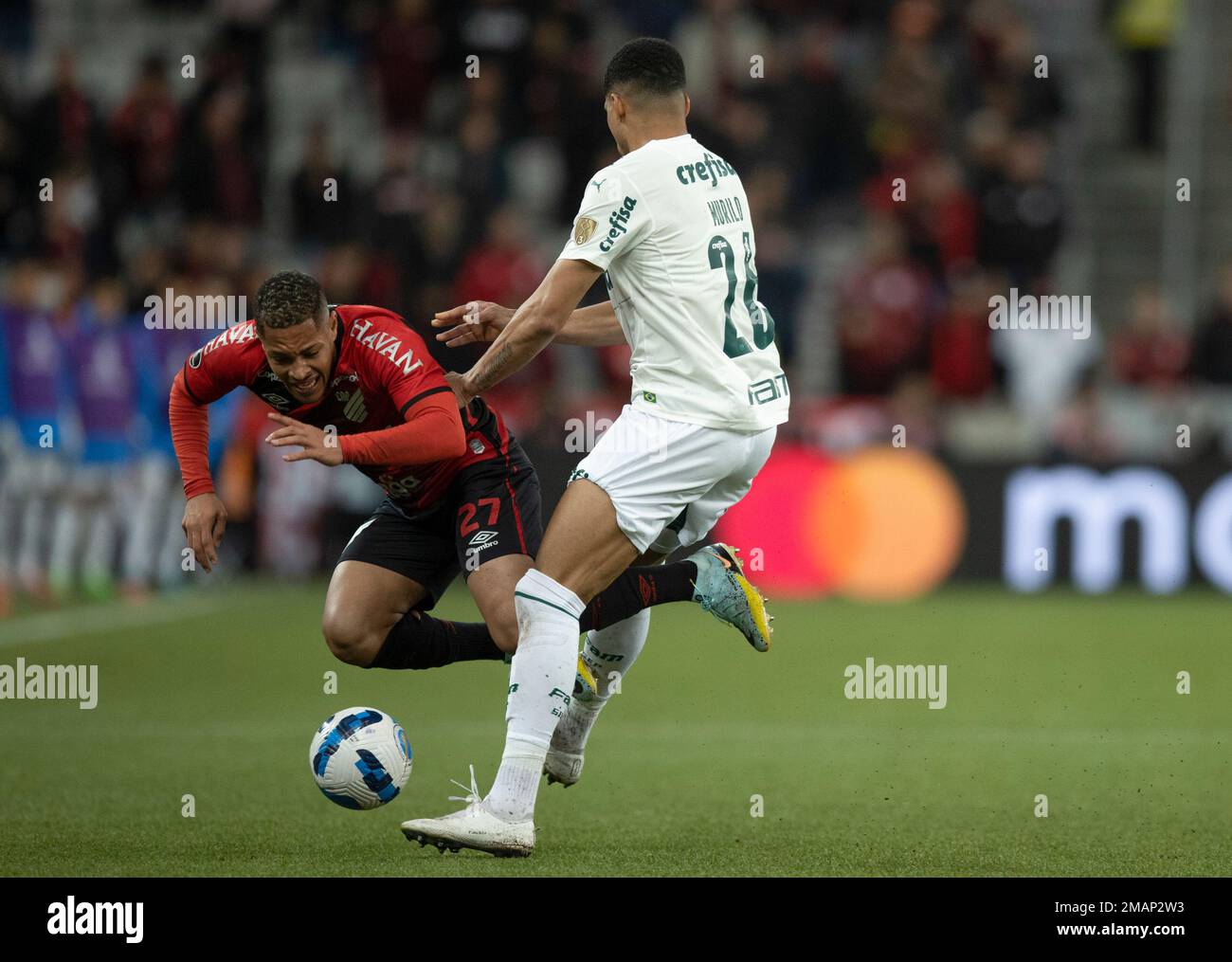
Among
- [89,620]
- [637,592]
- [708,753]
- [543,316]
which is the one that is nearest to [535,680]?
[637,592]

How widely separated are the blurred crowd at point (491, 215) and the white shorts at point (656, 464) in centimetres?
863

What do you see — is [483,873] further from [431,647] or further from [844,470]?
[844,470]

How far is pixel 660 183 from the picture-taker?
19.3ft

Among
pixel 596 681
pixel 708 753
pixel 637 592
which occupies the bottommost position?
pixel 708 753

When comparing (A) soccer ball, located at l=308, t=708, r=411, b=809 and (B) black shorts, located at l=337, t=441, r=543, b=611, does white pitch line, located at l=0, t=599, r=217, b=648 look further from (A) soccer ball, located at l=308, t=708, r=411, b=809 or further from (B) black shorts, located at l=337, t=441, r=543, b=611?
(A) soccer ball, located at l=308, t=708, r=411, b=809

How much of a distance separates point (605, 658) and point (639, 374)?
1.18 meters

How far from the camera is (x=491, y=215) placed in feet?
53.8

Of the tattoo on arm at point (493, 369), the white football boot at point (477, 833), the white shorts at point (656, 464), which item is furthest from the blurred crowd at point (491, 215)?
the white football boot at point (477, 833)

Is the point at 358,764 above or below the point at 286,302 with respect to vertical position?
below

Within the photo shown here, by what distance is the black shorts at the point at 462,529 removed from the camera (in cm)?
658

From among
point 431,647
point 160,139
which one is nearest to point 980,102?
point 160,139

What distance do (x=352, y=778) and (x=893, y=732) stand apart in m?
3.44

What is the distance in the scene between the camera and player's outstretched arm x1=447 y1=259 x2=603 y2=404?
573 cm

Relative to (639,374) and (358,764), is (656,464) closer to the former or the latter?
(639,374)
